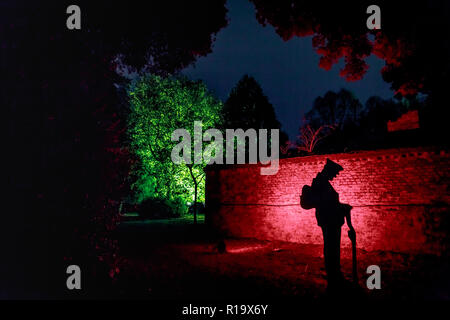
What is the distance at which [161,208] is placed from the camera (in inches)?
1037

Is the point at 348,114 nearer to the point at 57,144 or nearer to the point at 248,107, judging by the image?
the point at 248,107

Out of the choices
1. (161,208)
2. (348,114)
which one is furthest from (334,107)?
(161,208)

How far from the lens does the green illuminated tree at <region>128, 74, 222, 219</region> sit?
21.0 m

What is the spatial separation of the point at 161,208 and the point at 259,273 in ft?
66.9

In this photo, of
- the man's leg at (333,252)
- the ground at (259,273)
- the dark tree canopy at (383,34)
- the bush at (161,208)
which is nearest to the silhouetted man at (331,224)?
the man's leg at (333,252)

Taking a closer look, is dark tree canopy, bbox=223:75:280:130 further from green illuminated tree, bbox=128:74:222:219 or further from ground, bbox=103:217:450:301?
ground, bbox=103:217:450:301

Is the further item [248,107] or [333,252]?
[248,107]

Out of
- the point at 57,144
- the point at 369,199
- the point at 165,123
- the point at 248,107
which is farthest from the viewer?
the point at 248,107

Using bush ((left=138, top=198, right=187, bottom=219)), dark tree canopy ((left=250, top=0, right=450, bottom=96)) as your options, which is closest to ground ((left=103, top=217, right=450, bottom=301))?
dark tree canopy ((left=250, top=0, right=450, bottom=96))

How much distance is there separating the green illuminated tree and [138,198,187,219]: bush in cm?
436

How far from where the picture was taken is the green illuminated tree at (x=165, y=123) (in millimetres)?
20984

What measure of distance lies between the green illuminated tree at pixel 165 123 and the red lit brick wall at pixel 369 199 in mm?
8859

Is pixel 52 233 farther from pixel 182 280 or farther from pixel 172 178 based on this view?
pixel 172 178
